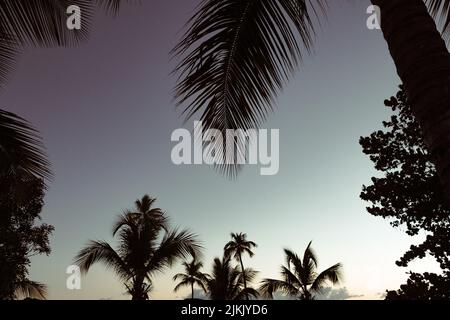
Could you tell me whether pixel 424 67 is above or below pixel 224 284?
above

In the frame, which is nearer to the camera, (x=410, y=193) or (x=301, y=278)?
(x=410, y=193)

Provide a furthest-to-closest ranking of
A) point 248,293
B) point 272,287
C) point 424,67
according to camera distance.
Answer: point 248,293, point 272,287, point 424,67

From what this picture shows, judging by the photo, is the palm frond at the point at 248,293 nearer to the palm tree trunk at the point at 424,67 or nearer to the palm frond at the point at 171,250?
the palm frond at the point at 171,250

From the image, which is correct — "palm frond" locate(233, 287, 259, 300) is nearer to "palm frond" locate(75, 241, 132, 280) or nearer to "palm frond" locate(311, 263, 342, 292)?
"palm frond" locate(311, 263, 342, 292)

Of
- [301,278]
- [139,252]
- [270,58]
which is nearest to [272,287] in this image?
[301,278]

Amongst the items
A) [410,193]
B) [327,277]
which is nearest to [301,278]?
[327,277]

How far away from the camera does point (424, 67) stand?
1995mm

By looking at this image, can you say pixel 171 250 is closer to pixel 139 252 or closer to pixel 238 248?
pixel 139 252

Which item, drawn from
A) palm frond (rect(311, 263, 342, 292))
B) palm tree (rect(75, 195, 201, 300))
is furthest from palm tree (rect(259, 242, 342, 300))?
palm tree (rect(75, 195, 201, 300))

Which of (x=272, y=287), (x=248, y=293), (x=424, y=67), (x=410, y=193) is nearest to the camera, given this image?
(x=424, y=67)

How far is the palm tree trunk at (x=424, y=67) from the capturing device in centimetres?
187

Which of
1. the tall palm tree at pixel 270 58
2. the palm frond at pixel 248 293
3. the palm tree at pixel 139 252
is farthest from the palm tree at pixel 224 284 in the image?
the tall palm tree at pixel 270 58

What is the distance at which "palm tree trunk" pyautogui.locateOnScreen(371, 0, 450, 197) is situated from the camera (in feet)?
6.12
